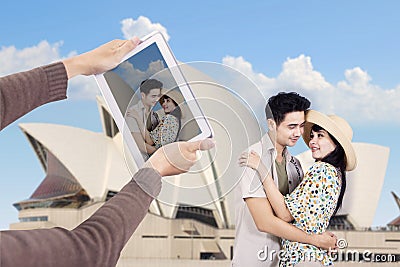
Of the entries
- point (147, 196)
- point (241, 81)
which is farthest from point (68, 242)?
point (241, 81)

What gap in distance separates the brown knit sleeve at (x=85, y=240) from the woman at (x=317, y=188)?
1185 mm

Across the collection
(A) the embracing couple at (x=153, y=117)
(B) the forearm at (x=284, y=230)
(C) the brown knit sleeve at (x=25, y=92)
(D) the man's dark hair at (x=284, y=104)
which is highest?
(D) the man's dark hair at (x=284, y=104)

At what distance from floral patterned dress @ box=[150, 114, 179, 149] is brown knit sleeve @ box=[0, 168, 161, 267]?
64cm

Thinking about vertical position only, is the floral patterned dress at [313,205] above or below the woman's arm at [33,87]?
below

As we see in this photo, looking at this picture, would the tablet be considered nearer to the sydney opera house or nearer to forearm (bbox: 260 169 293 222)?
forearm (bbox: 260 169 293 222)

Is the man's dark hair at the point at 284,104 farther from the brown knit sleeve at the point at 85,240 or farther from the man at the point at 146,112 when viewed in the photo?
the brown knit sleeve at the point at 85,240

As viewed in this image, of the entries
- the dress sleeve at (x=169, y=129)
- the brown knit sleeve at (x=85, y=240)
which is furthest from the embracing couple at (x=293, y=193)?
the brown knit sleeve at (x=85, y=240)

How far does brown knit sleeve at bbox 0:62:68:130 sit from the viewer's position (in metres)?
0.87

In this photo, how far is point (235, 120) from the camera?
4.76ft

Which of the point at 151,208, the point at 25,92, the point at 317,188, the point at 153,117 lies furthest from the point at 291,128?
the point at 151,208

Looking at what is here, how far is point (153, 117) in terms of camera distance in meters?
1.58

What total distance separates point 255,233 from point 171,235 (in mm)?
13148

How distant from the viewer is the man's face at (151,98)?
1569mm

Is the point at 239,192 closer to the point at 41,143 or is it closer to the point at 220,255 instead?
the point at 220,255
